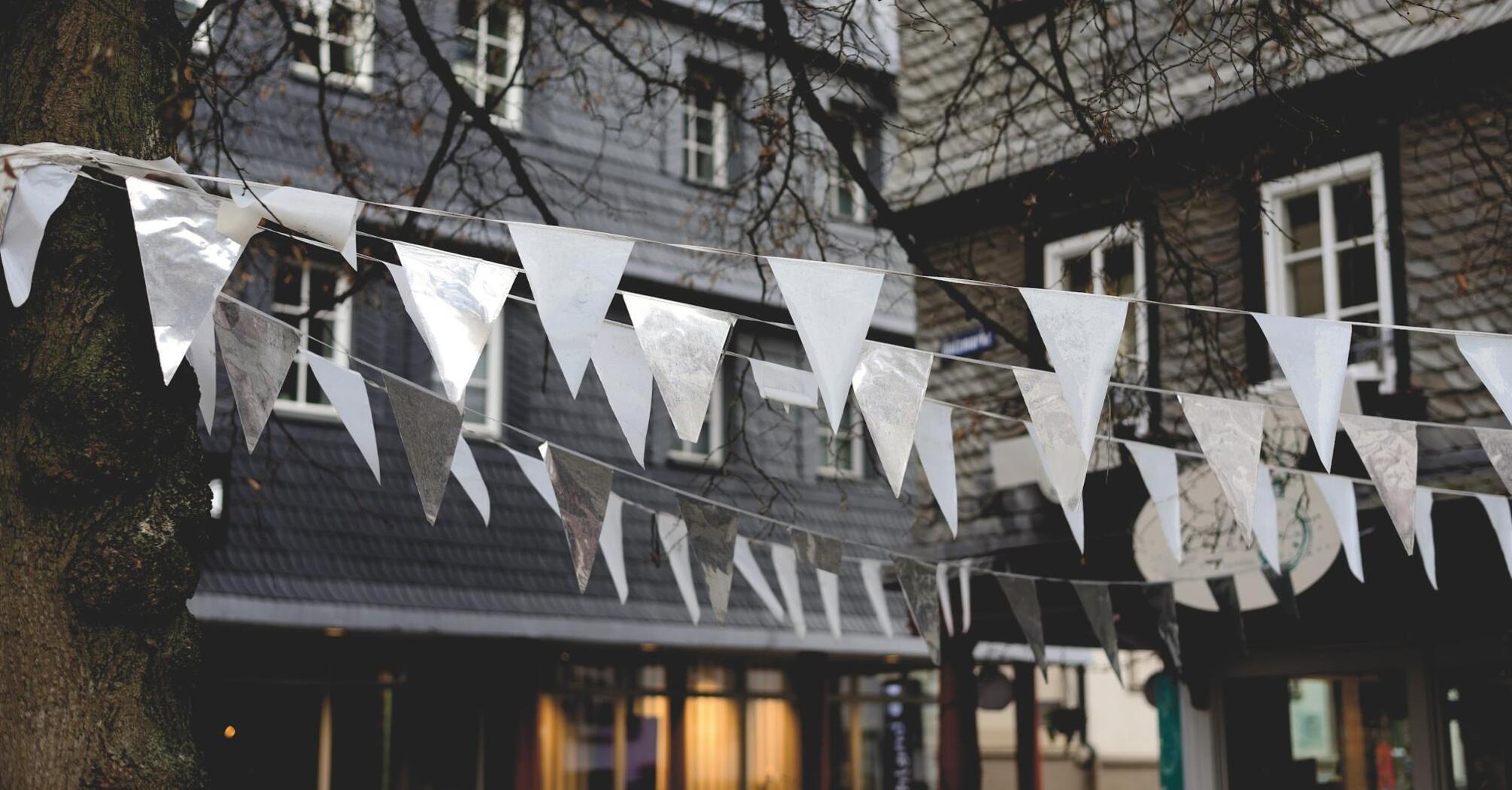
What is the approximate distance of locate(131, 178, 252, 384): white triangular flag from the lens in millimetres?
3809

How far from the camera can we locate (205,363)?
4.75m

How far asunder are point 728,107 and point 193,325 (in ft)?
17.1

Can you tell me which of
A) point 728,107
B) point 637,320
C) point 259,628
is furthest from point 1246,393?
point 259,628

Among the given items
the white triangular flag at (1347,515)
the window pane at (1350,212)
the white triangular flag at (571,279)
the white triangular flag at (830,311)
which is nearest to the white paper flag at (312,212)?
the white triangular flag at (571,279)

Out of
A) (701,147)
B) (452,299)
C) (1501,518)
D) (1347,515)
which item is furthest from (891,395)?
(701,147)

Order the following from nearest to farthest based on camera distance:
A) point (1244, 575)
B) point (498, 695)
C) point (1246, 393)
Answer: point (1246, 393) → point (1244, 575) → point (498, 695)

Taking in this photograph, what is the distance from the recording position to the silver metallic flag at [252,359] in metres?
4.48

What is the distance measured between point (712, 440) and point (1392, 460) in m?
10.8

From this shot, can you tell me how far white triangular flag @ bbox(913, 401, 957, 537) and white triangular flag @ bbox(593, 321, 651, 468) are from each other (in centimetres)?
135

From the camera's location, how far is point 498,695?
14578 mm

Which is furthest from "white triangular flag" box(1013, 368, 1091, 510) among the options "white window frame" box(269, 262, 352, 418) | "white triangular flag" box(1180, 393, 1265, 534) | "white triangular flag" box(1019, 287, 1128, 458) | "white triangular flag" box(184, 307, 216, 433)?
"white window frame" box(269, 262, 352, 418)

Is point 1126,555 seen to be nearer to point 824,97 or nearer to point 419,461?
point 419,461

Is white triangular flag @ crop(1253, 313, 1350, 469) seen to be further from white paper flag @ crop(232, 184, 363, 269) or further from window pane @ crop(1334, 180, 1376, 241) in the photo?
window pane @ crop(1334, 180, 1376, 241)

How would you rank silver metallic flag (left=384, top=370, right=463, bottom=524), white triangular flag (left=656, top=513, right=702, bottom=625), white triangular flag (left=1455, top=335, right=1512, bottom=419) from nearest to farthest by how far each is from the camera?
white triangular flag (left=1455, top=335, right=1512, bottom=419)
silver metallic flag (left=384, top=370, right=463, bottom=524)
white triangular flag (left=656, top=513, right=702, bottom=625)
